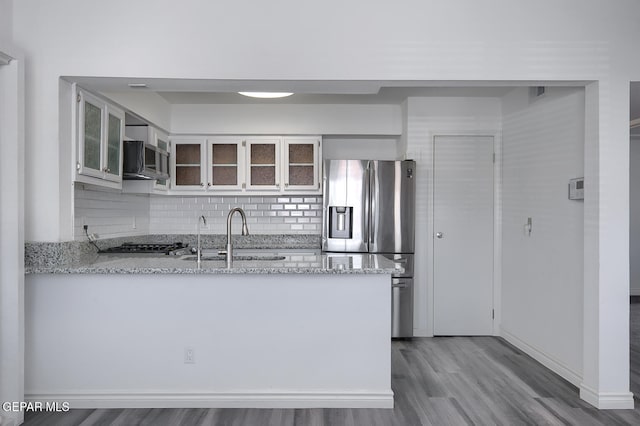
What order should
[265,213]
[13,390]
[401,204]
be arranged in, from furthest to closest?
[265,213] < [401,204] < [13,390]

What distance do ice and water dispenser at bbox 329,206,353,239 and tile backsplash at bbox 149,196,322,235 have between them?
75 centimetres

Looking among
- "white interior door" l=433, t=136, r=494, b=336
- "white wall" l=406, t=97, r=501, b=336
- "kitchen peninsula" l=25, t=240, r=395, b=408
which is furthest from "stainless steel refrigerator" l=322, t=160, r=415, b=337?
"kitchen peninsula" l=25, t=240, r=395, b=408

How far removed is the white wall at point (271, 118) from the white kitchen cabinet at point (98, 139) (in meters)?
1.29

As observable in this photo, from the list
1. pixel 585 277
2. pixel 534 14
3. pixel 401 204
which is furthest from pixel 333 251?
pixel 534 14

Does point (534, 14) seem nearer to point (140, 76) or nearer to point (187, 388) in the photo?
point (140, 76)

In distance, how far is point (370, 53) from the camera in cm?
305

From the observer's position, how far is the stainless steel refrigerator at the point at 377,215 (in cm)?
481

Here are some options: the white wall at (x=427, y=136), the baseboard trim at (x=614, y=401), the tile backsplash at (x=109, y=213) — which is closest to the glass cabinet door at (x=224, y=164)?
the tile backsplash at (x=109, y=213)

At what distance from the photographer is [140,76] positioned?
3.03 metres

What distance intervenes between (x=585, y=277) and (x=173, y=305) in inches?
107

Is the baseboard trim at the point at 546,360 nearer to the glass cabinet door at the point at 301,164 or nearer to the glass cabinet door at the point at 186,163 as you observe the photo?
the glass cabinet door at the point at 301,164

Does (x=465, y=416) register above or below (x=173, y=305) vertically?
below

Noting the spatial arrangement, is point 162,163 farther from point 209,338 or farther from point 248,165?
point 209,338

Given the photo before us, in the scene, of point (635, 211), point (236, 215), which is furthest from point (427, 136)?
point (635, 211)
